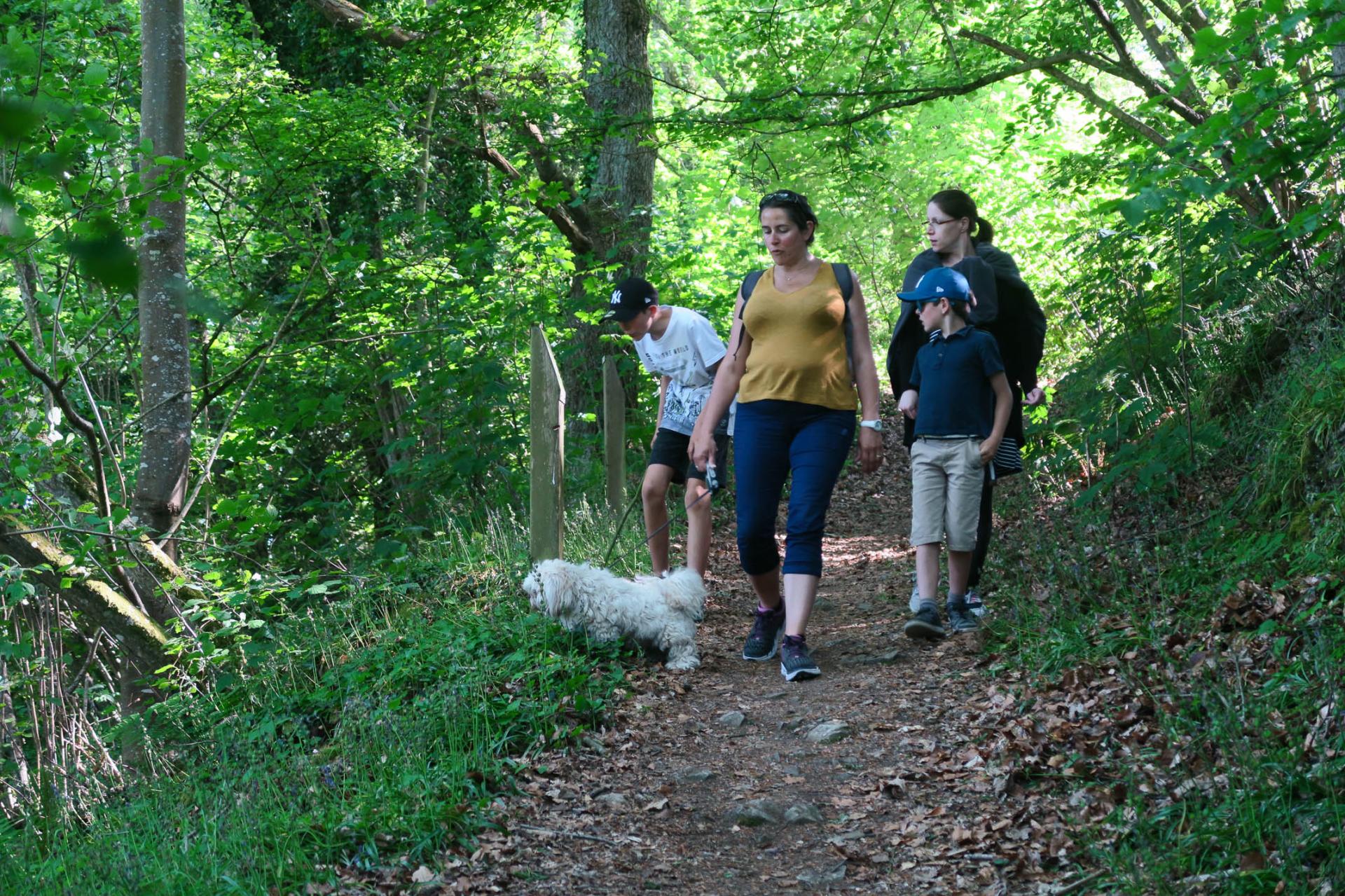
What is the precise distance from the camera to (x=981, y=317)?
596 cm

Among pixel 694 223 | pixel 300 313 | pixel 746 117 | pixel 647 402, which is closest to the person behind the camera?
pixel 300 313

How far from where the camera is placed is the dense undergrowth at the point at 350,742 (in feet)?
12.0

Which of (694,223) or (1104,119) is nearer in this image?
(1104,119)

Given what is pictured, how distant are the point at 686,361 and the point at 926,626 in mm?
2089

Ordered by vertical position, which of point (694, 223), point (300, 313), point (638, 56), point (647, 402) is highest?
point (638, 56)

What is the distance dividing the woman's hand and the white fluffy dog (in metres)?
1.22

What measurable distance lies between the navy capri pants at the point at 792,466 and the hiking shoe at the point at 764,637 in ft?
1.99

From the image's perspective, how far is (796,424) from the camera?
5.36 meters

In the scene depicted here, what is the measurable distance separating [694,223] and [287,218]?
4.73 metres

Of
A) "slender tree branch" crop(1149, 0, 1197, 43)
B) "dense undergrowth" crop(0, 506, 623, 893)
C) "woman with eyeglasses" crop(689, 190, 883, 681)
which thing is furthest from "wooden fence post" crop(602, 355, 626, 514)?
"slender tree branch" crop(1149, 0, 1197, 43)

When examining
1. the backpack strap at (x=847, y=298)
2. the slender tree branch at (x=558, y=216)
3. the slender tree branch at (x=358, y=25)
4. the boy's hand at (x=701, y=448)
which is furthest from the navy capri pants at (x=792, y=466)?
the slender tree branch at (x=358, y=25)

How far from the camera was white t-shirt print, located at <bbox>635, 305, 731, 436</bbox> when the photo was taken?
6.49 metres

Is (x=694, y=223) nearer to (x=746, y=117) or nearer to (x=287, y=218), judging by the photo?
(x=746, y=117)

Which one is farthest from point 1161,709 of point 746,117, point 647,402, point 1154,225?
point 647,402
